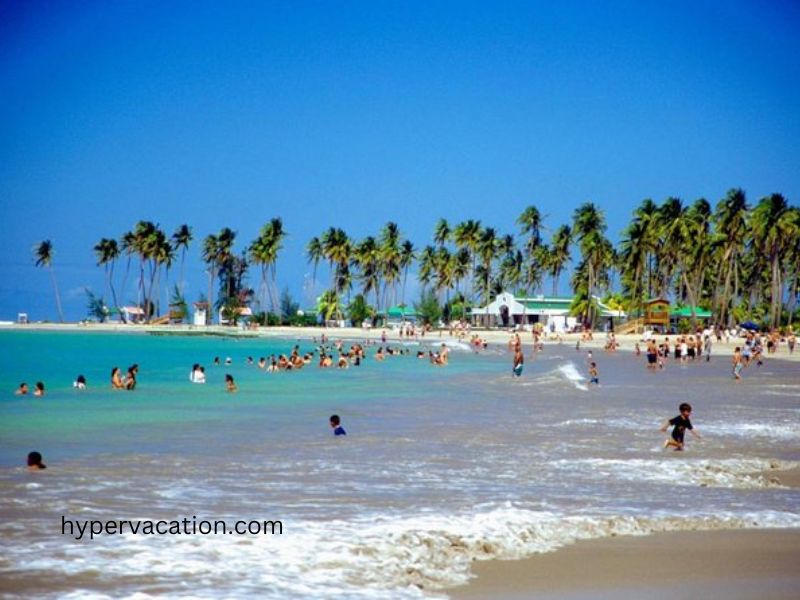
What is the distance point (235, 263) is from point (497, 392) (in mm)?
96238

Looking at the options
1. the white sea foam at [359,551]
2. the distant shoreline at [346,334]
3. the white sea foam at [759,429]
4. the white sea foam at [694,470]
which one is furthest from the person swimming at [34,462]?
the distant shoreline at [346,334]

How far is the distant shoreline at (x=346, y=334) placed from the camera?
67.1 metres

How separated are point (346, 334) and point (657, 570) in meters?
86.3

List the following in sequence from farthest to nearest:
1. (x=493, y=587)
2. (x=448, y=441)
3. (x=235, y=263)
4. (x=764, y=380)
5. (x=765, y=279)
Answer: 1. (x=235, y=263)
2. (x=765, y=279)
3. (x=764, y=380)
4. (x=448, y=441)
5. (x=493, y=587)

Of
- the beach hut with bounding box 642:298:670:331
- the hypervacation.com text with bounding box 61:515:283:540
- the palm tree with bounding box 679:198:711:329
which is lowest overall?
the hypervacation.com text with bounding box 61:515:283:540

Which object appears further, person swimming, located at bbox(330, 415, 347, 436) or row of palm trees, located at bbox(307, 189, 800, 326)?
row of palm trees, located at bbox(307, 189, 800, 326)

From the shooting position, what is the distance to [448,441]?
17031 millimetres

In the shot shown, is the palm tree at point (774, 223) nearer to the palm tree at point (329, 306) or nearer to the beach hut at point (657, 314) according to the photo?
the beach hut at point (657, 314)

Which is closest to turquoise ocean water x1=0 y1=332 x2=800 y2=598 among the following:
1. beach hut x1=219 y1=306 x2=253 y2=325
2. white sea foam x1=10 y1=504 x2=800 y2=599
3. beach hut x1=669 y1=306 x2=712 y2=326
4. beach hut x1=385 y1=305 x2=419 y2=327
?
white sea foam x1=10 y1=504 x2=800 y2=599

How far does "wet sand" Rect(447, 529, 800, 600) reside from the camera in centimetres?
715

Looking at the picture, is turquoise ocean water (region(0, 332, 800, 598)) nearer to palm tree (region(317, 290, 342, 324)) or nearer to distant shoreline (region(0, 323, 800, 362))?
distant shoreline (region(0, 323, 800, 362))

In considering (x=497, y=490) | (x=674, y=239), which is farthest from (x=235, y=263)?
(x=497, y=490)

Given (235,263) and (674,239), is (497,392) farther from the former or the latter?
(235,263)

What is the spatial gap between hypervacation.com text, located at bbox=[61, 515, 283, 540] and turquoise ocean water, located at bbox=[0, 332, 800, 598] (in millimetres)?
193
